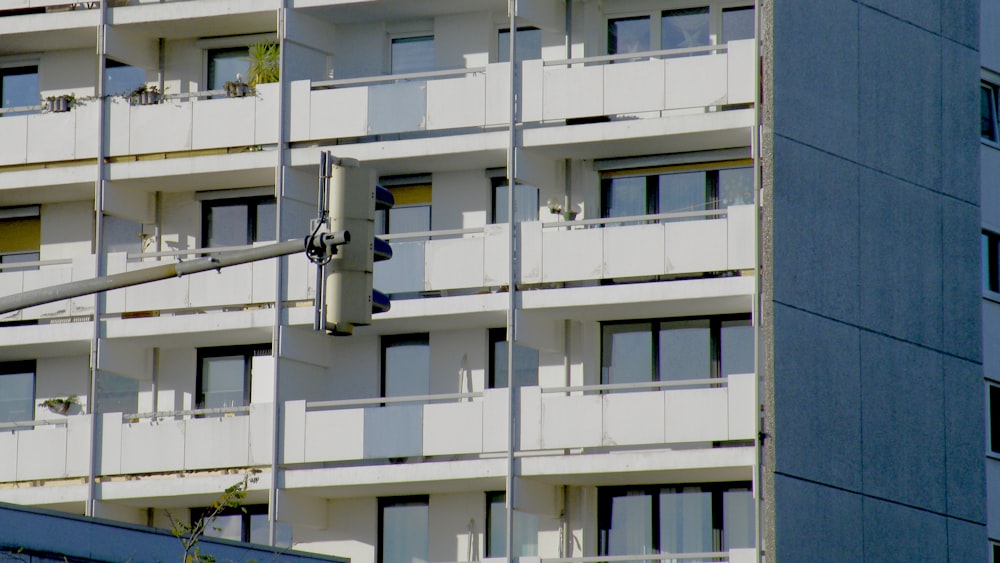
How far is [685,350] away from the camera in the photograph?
38.5 metres

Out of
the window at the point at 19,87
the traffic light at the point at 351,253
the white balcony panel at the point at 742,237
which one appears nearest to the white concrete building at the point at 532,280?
the white balcony panel at the point at 742,237

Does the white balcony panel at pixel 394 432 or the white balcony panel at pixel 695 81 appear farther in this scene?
the white balcony panel at pixel 394 432

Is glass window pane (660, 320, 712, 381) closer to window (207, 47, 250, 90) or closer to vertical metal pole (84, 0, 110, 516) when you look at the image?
window (207, 47, 250, 90)

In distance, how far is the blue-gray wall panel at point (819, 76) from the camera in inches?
1511

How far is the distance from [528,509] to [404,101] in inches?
267

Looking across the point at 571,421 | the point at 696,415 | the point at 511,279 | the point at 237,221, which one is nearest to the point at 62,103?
the point at 237,221

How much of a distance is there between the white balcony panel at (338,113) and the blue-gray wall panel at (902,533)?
32.7ft

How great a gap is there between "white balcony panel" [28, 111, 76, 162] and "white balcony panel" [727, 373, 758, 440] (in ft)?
39.2

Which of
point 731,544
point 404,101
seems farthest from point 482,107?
point 731,544

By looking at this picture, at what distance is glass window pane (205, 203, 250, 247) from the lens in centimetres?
4125

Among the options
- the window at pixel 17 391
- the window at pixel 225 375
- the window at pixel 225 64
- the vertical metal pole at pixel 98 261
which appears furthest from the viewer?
the window at pixel 225 64

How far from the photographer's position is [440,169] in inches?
1576

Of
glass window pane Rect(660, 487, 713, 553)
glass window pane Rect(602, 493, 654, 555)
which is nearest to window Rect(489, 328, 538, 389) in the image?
glass window pane Rect(602, 493, 654, 555)

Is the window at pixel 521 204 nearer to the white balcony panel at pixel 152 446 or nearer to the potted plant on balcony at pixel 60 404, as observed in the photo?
the white balcony panel at pixel 152 446
